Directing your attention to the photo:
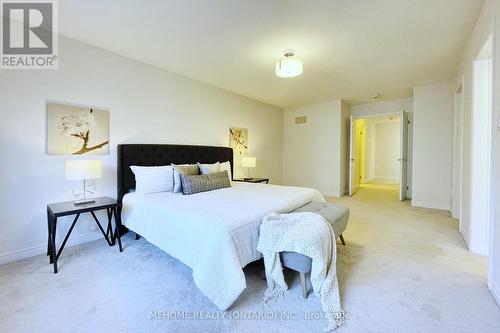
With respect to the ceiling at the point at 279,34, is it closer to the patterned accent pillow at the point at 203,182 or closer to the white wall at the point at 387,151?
the patterned accent pillow at the point at 203,182

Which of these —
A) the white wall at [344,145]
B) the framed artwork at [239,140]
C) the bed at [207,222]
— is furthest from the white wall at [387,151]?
the bed at [207,222]

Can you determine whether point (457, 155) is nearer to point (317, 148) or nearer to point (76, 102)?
point (317, 148)

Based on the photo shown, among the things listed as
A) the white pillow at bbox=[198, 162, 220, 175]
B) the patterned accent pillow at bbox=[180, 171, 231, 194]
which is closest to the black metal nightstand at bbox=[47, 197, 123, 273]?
the patterned accent pillow at bbox=[180, 171, 231, 194]

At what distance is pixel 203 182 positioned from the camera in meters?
3.09

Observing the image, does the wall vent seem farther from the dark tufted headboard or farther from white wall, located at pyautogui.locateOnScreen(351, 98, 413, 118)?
the dark tufted headboard

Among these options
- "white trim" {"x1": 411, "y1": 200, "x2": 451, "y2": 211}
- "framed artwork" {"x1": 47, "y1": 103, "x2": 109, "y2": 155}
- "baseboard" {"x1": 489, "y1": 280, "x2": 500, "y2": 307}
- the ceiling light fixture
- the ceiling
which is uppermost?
the ceiling

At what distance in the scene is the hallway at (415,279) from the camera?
4.98 feet

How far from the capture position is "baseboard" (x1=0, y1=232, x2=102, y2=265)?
2322mm

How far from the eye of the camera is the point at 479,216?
8.30 ft

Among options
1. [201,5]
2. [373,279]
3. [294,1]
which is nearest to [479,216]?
[373,279]

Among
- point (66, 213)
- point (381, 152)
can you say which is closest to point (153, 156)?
point (66, 213)

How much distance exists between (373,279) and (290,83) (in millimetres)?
3545

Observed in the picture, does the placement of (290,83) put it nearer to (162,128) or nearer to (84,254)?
(162,128)

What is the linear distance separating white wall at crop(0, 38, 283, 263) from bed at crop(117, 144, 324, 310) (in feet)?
1.10
